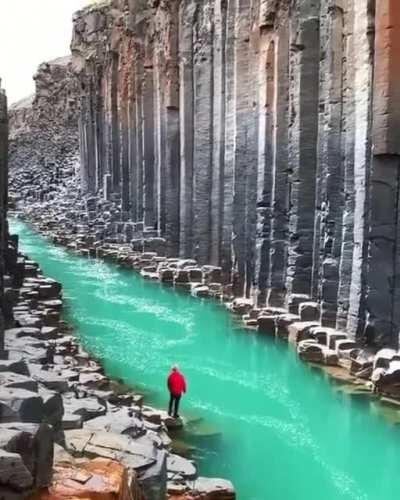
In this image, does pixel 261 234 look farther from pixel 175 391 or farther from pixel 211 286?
pixel 175 391

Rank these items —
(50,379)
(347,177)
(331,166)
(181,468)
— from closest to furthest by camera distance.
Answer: (181,468)
(50,379)
(347,177)
(331,166)

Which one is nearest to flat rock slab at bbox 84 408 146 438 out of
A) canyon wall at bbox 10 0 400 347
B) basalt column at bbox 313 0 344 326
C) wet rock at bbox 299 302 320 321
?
canyon wall at bbox 10 0 400 347

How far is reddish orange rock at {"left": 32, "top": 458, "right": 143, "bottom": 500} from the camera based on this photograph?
743 cm

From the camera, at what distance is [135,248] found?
37.2 m

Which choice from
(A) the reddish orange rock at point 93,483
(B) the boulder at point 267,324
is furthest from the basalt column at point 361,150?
(A) the reddish orange rock at point 93,483

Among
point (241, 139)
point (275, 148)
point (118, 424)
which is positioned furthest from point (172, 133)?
point (118, 424)

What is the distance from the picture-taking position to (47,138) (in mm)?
74125

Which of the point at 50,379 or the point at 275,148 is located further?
the point at 275,148

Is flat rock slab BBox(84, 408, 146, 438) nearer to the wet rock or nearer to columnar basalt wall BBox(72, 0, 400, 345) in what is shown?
columnar basalt wall BBox(72, 0, 400, 345)

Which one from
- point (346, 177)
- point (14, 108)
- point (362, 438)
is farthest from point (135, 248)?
point (14, 108)

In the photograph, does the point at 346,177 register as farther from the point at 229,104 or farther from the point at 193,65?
the point at 193,65

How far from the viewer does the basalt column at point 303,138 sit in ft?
69.2

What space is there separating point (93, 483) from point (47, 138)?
69226 mm

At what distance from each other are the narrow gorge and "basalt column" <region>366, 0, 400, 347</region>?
3 cm
